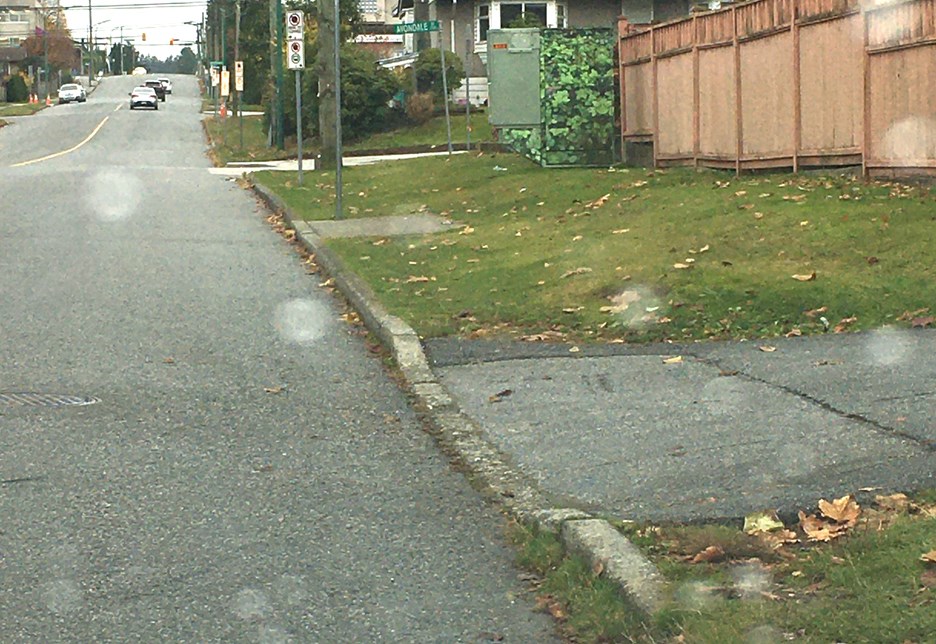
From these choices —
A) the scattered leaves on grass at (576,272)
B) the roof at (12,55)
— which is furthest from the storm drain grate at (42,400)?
the roof at (12,55)

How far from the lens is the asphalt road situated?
5441 millimetres

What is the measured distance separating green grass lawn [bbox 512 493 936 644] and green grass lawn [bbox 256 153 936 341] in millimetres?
4752

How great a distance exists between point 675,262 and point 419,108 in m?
37.7

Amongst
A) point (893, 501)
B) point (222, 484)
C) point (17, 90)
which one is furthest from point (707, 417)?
point (17, 90)

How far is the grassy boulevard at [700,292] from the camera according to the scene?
4.94 m

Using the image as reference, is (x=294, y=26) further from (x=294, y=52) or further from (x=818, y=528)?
(x=818, y=528)

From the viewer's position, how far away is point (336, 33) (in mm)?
19688

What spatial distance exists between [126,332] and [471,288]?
9.23ft

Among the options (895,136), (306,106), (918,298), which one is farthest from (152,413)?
(306,106)

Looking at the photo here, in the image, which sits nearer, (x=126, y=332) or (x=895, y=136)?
(x=126, y=332)

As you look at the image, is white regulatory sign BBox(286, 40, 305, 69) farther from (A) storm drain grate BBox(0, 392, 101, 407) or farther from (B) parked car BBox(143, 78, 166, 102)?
(B) parked car BBox(143, 78, 166, 102)

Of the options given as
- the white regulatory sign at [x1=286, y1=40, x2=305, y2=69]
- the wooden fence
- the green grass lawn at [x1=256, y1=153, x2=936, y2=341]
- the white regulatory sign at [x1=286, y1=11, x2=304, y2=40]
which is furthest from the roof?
the green grass lawn at [x1=256, y1=153, x2=936, y2=341]

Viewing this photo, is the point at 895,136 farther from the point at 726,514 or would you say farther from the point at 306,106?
the point at 306,106

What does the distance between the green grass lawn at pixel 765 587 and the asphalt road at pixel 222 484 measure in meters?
0.22
